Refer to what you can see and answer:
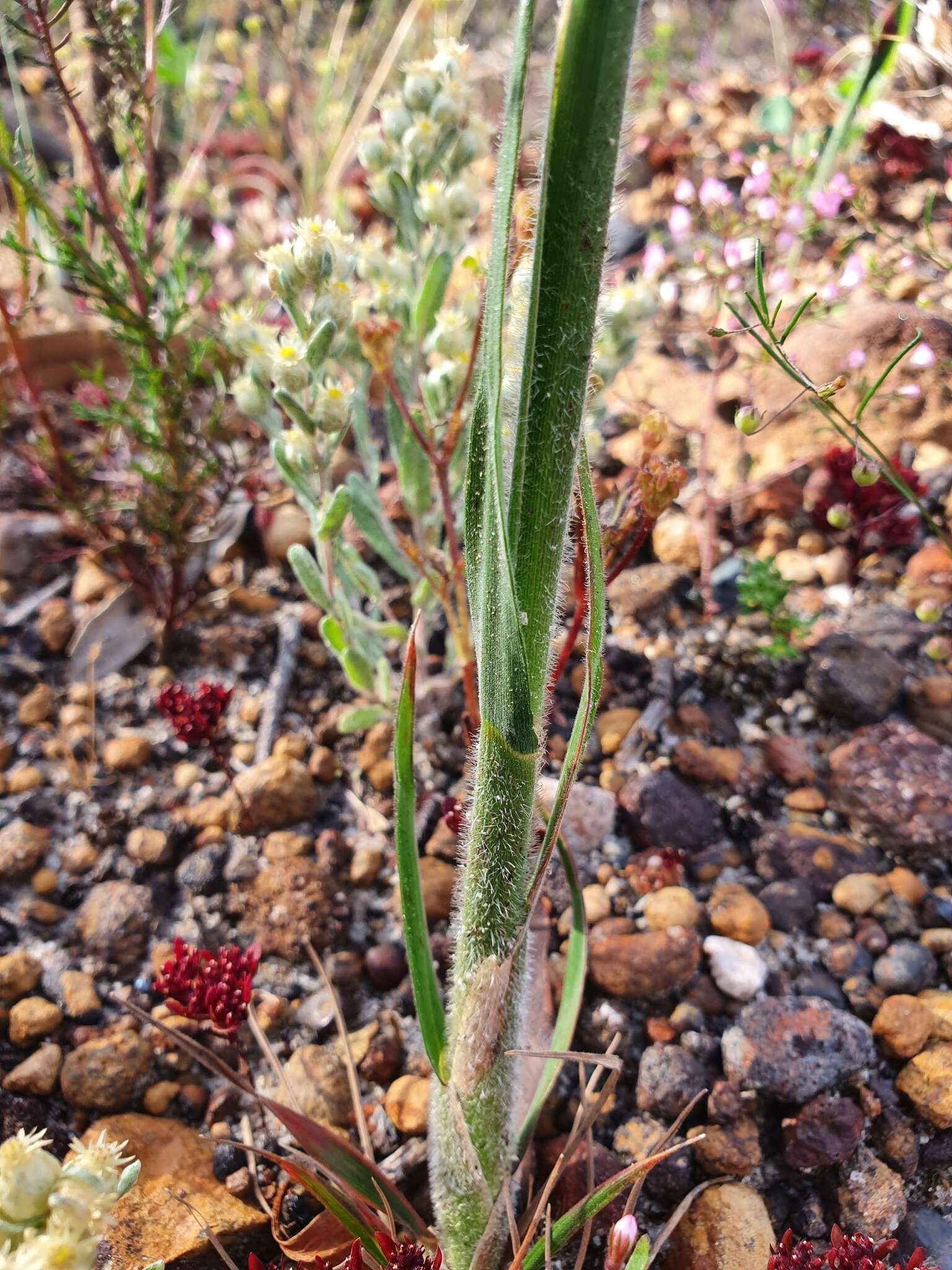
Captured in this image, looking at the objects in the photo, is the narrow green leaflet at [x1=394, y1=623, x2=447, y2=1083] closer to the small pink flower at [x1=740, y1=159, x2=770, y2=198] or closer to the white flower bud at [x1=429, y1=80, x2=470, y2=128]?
the white flower bud at [x1=429, y1=80, x2=470, y2=128]

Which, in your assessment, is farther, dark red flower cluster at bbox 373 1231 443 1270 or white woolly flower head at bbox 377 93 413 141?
white woolly flower head at bbox 377 93 413 141

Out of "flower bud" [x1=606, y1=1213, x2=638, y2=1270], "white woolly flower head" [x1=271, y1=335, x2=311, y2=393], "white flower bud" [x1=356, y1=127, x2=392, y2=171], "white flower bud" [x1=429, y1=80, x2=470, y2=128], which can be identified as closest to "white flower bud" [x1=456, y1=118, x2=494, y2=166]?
"white flower bud" [x1=429, y1=80, x2=470, y2=128]

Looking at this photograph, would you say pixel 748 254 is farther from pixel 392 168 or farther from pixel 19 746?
pixel 19 746

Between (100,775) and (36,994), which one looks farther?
(100,775)

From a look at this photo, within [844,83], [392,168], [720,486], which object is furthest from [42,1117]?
[844,83]

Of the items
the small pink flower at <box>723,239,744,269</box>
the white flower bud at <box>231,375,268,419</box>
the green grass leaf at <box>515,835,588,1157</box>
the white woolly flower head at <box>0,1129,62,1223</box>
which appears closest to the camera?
the white woolly flower head at <box>0,1129,62,1223</box>

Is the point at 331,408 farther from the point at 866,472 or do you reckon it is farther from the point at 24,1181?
the point at 24,1181
